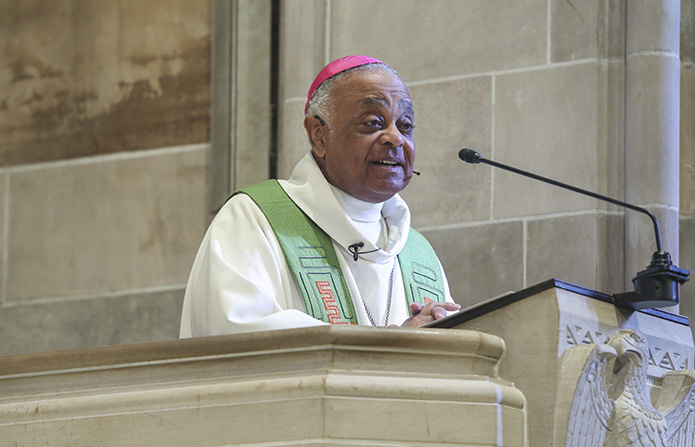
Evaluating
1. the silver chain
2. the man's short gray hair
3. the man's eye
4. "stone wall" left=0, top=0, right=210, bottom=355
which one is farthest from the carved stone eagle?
"stone wall" left=0, top=0, right=210, bottom=355

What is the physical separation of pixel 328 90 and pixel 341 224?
0.54m

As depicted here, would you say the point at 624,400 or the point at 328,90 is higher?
the point at 328,90

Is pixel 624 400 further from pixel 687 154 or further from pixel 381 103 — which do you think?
pixel 687 154

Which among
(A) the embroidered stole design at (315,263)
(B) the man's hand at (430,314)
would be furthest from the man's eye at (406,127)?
(B) the man's hand at (430,314)

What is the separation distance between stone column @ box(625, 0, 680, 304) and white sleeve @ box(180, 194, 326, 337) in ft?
6.09

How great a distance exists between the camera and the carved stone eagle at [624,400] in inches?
127

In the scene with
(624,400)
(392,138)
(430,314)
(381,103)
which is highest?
(381,103)

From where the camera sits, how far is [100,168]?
23.2 ft

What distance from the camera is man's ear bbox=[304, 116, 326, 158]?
16.0ft

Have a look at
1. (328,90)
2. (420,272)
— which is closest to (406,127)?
(328,90)

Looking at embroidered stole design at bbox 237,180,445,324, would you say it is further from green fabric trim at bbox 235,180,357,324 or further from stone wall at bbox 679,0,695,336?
stone wall at bbox 679,0,695,336

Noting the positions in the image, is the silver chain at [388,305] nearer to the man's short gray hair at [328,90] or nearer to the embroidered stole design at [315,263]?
the embroidered stole design at [315,263]

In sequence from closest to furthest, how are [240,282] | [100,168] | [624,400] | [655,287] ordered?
[624,400]
[655,287]
[240,282]
[100,168]

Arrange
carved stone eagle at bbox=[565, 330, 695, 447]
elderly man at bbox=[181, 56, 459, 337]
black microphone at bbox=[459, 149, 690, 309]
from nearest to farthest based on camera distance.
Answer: carved stone eagle at bbox=[565, 330, 695, 447]
black microphone at bbox=[459, 149, 690, 309]
elderly man at bbox=[181, 56, 459, 337]
